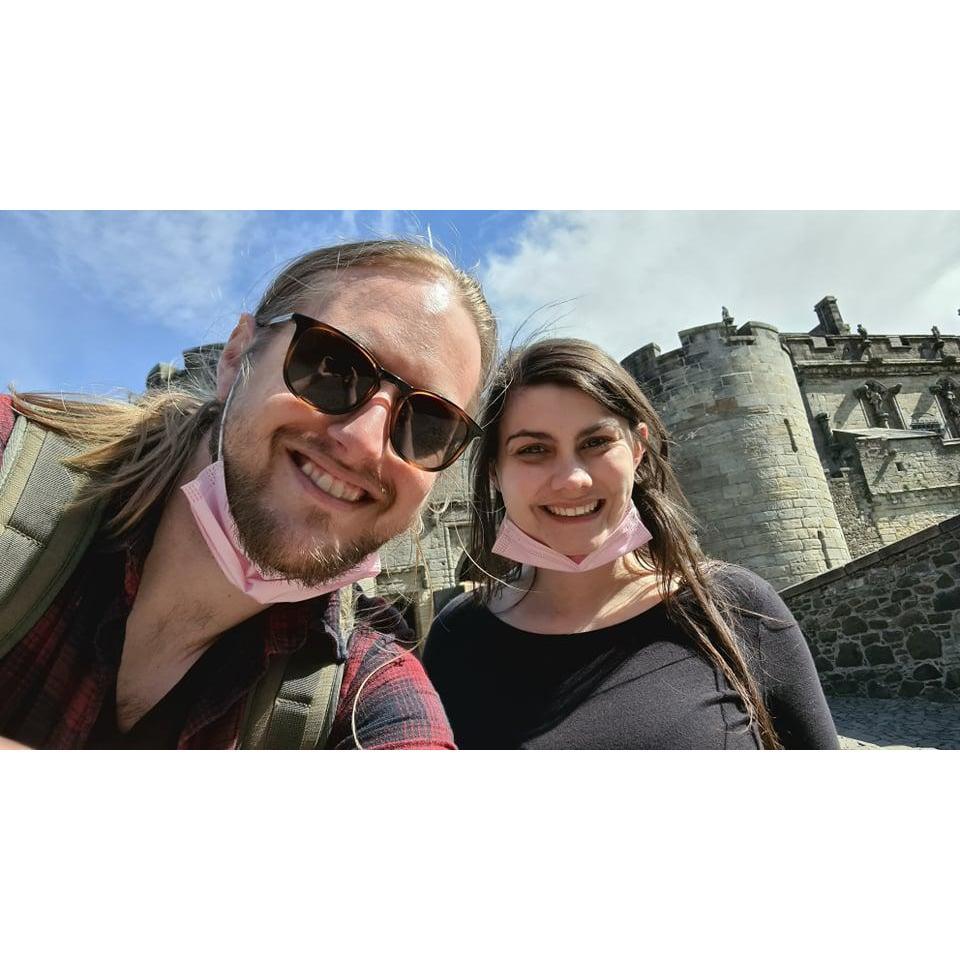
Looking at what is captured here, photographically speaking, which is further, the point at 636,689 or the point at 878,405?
the point at 878,405

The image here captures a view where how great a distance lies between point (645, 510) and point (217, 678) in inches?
60.6

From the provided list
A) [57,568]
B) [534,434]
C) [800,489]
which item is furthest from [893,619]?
[57,568]

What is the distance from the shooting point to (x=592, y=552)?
6.37 ft

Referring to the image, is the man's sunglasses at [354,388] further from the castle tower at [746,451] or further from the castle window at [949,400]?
the castle window at [949,400]

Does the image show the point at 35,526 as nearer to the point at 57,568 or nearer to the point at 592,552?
the point at 57,568

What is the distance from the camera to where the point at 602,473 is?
1.89 meters

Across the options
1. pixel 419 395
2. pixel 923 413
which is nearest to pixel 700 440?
pixel 419 395

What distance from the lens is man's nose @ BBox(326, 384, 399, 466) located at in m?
1.37

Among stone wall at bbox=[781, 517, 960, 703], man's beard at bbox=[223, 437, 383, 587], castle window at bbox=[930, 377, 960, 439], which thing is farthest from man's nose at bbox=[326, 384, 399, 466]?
castle window at bbox=[930, 377, 960, 439]

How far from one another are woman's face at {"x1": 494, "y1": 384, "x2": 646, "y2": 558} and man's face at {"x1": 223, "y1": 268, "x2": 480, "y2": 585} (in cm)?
50

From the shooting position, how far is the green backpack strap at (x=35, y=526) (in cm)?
107

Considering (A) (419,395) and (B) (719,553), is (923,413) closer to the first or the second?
(B) (719,553)

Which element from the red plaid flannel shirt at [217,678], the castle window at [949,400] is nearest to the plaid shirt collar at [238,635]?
the red plaid flannel shirt at [217,678]

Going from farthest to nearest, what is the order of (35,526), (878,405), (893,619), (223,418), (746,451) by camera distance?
(878,405), (746,451), (893,619), (223,418), (35,526)
